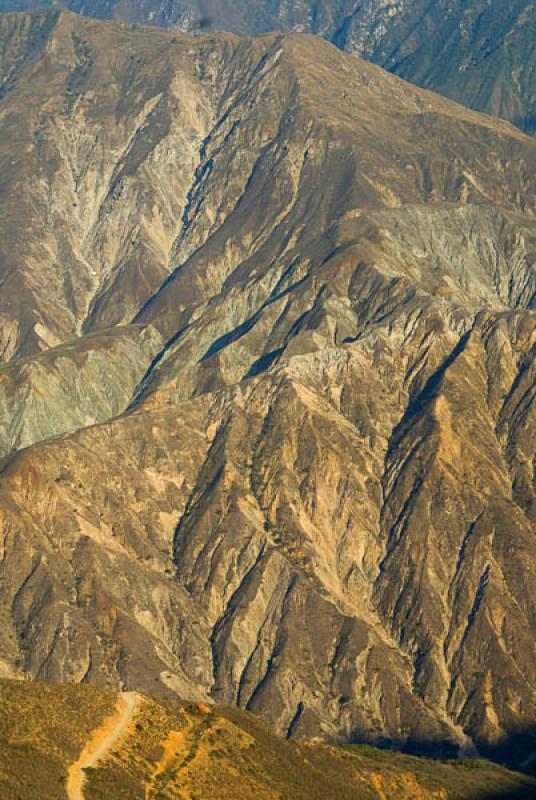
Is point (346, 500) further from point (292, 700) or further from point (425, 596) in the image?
point (292, 700)

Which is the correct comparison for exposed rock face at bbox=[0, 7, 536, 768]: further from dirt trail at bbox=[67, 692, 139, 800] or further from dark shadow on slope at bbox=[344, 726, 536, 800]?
dirt trail at bbox=[67, 692, 139, 800]

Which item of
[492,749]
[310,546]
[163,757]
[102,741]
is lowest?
[492,749]

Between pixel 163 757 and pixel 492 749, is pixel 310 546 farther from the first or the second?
pixel 163 757

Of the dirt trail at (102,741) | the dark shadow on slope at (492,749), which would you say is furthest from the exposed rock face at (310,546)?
the dirt trail at (102,741)

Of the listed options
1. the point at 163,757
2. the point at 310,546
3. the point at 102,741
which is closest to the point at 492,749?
the point at 310,546

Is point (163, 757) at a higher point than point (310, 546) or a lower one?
higher

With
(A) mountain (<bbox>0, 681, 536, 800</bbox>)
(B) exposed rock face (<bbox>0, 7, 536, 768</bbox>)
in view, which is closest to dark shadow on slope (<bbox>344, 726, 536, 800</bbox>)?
(B) exposed rock face (<bbox>0, 7, 536, 768</bbox>)
